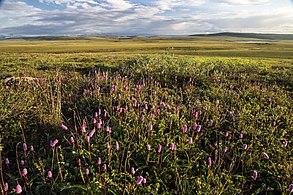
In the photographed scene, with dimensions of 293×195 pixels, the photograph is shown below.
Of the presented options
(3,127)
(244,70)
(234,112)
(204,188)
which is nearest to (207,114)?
(234,112)

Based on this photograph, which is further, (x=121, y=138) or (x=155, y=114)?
(x=155, y=114)

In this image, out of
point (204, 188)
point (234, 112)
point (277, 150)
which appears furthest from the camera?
point (234, 112)

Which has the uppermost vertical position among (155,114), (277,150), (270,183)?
(155,114)

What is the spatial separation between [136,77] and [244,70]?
4983mm

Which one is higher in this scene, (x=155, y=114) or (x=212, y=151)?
(x=155, y=114)

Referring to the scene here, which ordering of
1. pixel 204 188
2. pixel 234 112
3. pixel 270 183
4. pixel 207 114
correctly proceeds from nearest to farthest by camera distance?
pixel 204 188 → pixel 270 183 → pixel 207 114 → pixel 234 112

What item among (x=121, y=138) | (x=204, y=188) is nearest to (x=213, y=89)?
(x=121, y=138)

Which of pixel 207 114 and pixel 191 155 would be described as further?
pixel 207 114

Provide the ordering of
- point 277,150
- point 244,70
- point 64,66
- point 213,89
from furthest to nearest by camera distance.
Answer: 1. point 64,66
2. point 244,70
3. point 213,89
4. point 277,150

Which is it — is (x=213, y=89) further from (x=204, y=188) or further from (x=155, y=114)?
(x=204, y=188)

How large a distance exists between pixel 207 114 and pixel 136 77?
15.6ft

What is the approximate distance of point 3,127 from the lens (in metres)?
6.07

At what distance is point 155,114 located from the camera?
6121mm

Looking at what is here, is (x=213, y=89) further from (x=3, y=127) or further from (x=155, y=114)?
(x=3, y=127)
